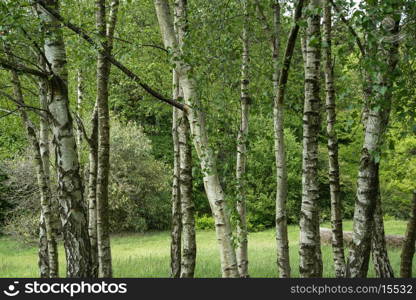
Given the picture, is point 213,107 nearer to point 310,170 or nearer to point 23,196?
point 310,170

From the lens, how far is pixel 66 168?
19.2ft

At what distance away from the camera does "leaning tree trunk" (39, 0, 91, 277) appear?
19.2ft

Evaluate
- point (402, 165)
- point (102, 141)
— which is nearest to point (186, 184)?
point (102, 141)

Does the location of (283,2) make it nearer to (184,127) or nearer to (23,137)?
(184,127)

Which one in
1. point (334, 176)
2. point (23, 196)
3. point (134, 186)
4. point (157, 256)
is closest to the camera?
point (334, 176)

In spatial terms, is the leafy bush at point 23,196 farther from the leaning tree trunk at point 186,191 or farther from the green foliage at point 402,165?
the leaning tree trunk at point 186,191

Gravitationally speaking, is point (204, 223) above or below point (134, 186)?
below

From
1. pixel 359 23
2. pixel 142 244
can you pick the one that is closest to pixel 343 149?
pixel 142 244

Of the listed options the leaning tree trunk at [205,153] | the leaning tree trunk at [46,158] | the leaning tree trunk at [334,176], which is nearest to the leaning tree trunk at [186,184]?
the leaning tree trunk at [205,153]

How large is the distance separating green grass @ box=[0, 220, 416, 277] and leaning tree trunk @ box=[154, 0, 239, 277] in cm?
727

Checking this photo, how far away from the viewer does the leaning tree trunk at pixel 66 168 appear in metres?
5.86

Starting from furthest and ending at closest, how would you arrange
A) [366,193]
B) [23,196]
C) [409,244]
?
1. [23,196]
2. [409,244]
3. [366,193]

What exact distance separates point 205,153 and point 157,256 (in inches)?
540

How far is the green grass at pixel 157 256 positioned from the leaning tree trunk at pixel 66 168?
24.9ft
